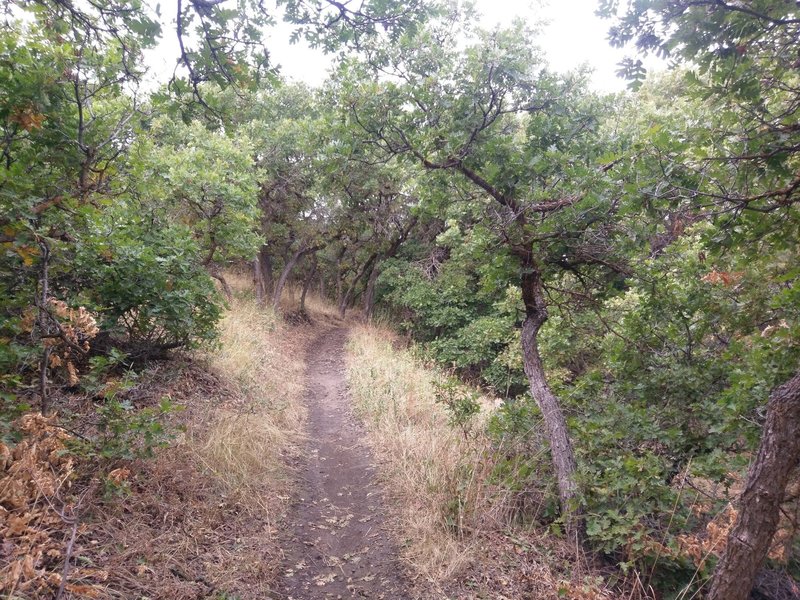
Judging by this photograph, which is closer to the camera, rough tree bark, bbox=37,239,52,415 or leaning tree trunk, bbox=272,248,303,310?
rough tree bark, bbox=37,239,52,415

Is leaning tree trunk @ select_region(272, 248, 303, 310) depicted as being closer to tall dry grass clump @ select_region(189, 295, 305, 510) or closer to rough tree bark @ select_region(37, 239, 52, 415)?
tall dry grass clump @ select_region(189, 295, 305, 510)

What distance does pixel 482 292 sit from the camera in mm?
5281

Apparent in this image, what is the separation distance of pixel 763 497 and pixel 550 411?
2.03 m

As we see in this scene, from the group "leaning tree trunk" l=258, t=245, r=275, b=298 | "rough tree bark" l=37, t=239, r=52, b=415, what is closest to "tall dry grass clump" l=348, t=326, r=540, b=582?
"rough tree bark" l=37, t=239, r=52, b=415

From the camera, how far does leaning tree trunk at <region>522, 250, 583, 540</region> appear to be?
12.1ft

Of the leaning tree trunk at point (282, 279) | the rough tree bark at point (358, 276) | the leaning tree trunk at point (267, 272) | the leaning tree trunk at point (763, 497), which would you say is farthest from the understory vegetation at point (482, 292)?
the rough tree bark at point (358, 276)

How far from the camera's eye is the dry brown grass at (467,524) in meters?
3.25

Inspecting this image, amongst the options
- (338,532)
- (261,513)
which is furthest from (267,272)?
(338,532)

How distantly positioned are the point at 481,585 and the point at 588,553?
0.97 m

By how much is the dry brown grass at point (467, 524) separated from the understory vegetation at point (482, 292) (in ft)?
0.09

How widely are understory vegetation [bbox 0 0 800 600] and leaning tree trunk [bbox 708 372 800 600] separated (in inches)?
0.5

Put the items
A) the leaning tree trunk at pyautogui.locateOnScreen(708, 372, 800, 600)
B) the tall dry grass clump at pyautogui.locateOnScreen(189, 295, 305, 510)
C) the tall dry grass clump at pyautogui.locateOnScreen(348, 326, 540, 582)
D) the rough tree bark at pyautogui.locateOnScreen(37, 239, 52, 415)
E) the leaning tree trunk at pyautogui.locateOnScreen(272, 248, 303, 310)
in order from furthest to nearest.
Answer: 1. the leaning tree trunk at pyautogui.locateOnScreen(272, 248, 303, 310)
2. the tall dry grass clump at pyautogui.locateOnScreen(189, 295, 305, 510)
3. the tall dry grass clump at pyautogui.locateOnScreen(348, 326, 540, 582)
4. the rough tree bark at pyautogui.locateOnScreen(37, 239, 52, 415)
5. the leaning tree trunk at pyautogui.locateOnScreen(708, 372, 800, 600)

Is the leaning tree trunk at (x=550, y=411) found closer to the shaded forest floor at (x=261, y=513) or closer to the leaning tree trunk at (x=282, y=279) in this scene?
the shaded forest floor at (x=261, y=513)

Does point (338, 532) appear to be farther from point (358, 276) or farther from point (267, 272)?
point (358, 276)
